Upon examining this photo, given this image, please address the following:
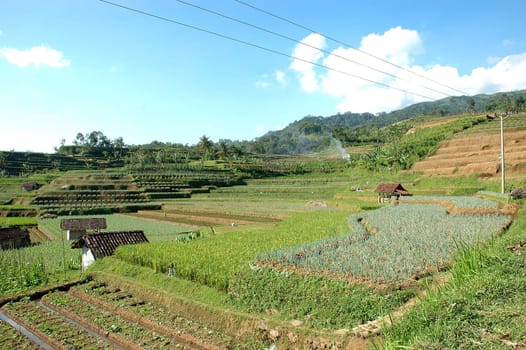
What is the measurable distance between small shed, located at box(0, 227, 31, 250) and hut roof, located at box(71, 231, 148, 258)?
361 inches

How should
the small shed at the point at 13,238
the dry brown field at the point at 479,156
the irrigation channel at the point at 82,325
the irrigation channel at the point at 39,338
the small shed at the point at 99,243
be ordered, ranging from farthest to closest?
the dry brown field at the point at 479,156 < the small shed at the point at 13,238 < the small shed at the point at 99,243 < the irrigation channel at the point at 39,338 < the irrigation channel at the point at 82,325

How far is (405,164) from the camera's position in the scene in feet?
176

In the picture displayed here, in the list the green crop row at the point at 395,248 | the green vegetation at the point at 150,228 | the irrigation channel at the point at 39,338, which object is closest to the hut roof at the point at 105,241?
the irrigation channel at the point at 39,338

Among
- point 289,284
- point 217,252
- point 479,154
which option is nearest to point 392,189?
point 479,154

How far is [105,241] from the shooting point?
2030 cm

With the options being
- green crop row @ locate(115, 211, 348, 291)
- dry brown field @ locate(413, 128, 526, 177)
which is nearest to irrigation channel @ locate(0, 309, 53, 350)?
green crop row @ locate(115, 211, 348, 291)

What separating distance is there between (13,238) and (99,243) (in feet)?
37.3

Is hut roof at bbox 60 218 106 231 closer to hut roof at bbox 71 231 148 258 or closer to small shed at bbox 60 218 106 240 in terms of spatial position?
small shed at bbox 60 218 106 240

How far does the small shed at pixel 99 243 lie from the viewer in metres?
19.6

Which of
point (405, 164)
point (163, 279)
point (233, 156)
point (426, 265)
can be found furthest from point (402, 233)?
point (233, 156)

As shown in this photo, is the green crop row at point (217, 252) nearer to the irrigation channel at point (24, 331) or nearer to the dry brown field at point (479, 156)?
the irrigation channel at point (24, 331)

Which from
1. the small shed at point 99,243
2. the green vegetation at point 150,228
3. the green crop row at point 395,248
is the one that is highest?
the green crop row at point 395,248

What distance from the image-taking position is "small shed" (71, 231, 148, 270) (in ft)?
64.4

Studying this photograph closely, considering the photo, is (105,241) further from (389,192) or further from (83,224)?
(389,192)
